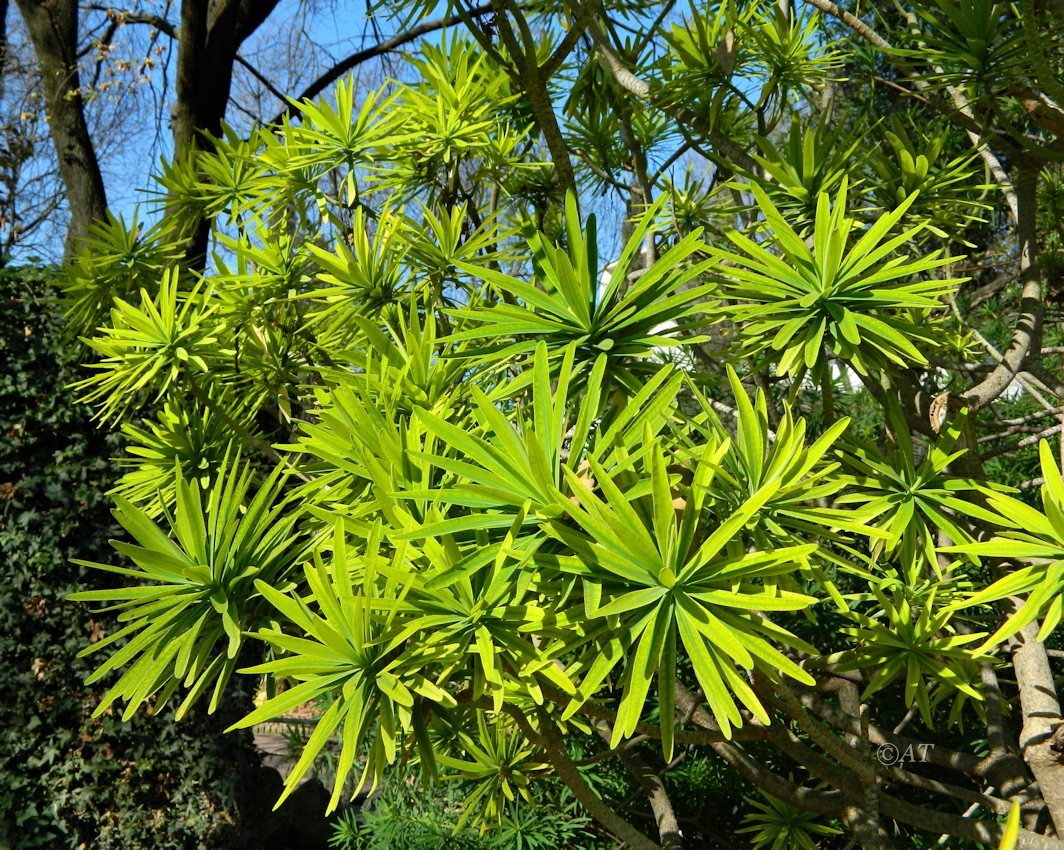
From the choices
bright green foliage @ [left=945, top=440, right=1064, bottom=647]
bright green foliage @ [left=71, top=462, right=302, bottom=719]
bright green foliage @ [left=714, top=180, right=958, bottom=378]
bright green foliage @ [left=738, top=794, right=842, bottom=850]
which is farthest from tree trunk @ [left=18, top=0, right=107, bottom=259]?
bright green foliage @ [left=945, top=440, right=1064, bottom=647]

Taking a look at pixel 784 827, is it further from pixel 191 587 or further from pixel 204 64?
pixel 204 64

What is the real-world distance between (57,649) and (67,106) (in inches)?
118

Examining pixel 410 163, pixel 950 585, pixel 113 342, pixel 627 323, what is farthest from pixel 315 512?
pixel 410 163

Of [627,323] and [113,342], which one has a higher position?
[113,342]

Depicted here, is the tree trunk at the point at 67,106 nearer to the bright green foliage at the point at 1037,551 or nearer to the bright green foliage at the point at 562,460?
the bright green foliage at the point at 562,460

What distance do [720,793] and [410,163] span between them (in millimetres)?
2015

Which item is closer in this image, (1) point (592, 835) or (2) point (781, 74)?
(2) point (781, 74)

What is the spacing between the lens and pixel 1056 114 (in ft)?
4.80

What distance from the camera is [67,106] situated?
481 cm

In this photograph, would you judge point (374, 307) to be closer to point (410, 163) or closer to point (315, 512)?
point (410, 163)

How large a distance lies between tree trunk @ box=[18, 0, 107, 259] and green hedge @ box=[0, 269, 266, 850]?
150 centimetres

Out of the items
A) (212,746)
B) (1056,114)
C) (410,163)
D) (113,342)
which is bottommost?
(212,746)

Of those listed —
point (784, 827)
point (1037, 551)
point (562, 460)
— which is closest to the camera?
point (1037, 551)

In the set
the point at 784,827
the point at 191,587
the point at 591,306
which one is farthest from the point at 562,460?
the point at 784,827
